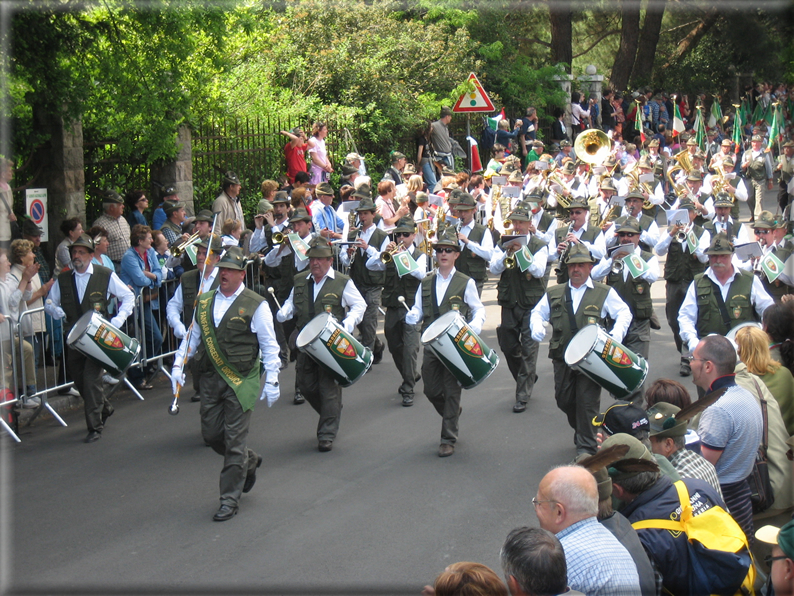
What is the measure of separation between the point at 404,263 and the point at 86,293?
3.21 metres

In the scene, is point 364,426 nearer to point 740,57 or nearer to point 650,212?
point 650,212

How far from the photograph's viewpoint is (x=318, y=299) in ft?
27.9

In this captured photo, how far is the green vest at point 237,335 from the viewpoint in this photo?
696 centimetres

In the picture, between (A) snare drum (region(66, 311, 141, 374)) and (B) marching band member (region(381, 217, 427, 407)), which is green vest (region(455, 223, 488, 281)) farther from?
(A) snare drum (region(66, 311, 141, 374))

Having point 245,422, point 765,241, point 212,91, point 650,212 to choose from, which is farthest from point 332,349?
point 650,212

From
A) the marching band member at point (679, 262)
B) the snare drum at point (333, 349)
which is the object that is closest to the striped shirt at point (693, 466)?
the snare drum at point (333, 349)

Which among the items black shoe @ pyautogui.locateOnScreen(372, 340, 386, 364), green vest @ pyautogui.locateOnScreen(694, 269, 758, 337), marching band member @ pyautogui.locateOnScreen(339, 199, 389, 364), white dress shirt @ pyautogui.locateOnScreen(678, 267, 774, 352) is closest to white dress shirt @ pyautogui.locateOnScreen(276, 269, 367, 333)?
marching band member @ pyautogui.locateOnScreen(339, 199, 389, 364)

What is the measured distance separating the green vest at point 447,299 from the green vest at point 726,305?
6.78 ft

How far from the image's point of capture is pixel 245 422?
271 inches

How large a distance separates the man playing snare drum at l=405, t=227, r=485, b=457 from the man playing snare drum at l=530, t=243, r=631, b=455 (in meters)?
0.67

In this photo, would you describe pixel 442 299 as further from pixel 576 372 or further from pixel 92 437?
pixel 92 437

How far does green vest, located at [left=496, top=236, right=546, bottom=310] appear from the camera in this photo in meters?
9.59

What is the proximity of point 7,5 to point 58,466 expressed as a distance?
416 centimetres

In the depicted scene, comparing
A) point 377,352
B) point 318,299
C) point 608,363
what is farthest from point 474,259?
point 608,363
